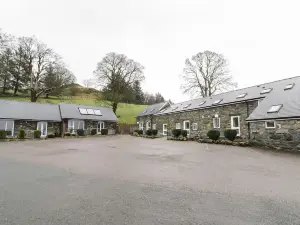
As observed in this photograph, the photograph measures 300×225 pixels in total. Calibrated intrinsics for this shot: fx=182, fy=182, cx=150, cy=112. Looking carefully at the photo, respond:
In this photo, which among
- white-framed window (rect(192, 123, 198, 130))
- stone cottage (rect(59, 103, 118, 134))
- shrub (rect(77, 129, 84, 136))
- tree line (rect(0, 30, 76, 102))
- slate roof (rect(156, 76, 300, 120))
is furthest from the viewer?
tree line (rect(0, 30, 76, 102))

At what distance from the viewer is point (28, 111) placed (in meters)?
23.4

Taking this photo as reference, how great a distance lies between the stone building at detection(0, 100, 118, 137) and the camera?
21.4 metres

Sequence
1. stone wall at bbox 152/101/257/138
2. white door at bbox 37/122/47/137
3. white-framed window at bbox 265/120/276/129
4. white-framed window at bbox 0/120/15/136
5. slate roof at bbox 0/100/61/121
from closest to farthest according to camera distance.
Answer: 1. white-framed window at bbox 265/120/276/129
2. stone wall at bbox 152/101/257/138
3. white-framed window at bbox 0/120/15/136
4. slate roof at bbox 0/100/61/121
5. white door at bbox 37/122/47/137

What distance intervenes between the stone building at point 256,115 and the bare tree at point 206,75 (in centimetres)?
805

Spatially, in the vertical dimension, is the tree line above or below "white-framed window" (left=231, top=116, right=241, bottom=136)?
above

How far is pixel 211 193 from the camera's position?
434 centimetres

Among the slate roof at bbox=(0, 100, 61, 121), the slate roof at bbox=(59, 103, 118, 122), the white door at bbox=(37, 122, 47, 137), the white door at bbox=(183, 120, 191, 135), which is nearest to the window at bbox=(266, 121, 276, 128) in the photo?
the white door at bbox=(183, 120, 191, 135)

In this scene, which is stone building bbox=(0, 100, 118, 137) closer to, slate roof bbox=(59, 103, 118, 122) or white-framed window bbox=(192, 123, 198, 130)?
slate roof bbox=(59, 103, 118, 122)

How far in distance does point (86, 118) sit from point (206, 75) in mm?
20245

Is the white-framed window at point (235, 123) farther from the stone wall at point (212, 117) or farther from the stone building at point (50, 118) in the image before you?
the stone building at point (50, 118)

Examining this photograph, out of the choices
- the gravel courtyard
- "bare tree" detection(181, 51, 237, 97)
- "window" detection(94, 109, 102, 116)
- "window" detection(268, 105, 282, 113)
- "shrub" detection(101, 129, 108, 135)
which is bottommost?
the gravel courtyard

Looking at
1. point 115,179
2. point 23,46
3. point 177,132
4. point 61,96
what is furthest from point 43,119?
point 115,179

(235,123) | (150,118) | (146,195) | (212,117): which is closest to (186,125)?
(212,117)

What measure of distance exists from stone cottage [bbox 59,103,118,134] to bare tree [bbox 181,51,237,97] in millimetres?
14219
